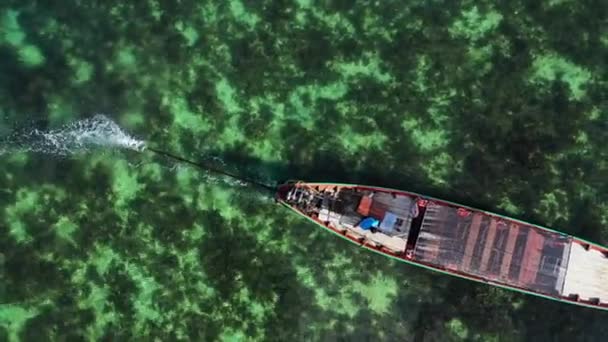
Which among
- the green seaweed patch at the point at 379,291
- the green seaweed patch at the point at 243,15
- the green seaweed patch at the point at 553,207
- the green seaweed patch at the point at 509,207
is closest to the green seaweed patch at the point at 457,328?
the green seaweed patch at the point at 379,291

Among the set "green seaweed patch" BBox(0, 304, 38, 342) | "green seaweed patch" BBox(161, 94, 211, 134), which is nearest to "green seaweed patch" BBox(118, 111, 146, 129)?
"green seaweed patch" BBox(161, 94, 211, 134)

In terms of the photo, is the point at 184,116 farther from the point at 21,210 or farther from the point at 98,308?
the point at 98,308

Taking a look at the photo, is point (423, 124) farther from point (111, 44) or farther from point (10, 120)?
point (10, 120)

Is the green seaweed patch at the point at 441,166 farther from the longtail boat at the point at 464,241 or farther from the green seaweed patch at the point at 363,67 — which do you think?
the green seaweed patch at the point at 363,67

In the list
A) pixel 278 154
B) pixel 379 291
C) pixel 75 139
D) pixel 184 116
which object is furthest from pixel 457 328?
pixel 75 139

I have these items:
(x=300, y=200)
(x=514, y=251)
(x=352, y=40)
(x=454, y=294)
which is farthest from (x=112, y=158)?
(x=514, y=251)

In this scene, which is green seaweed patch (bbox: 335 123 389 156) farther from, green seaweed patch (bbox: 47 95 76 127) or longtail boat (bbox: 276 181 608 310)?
green seaweed patch (bbox: 47 95 76 127)
